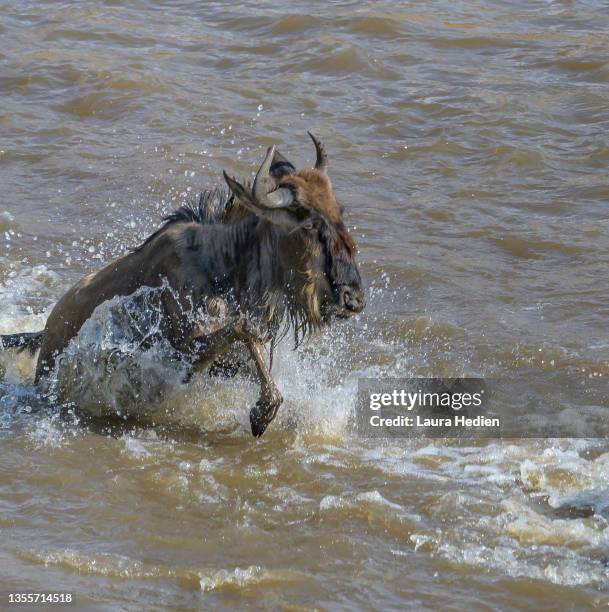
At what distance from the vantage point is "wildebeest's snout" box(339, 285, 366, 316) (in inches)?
249

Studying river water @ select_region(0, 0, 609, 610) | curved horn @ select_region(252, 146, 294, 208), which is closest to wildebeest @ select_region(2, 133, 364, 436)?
curved horn @ select_region(252, 146, 294, 208)

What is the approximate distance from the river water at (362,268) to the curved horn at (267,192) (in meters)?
1.36

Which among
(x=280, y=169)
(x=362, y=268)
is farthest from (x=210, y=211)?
(x=362, y=268)

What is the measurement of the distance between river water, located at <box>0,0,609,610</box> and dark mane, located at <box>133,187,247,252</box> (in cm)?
97

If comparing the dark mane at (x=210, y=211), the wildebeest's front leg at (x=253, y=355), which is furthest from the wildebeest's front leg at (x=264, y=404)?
the dark mane at (x=210, y=211)

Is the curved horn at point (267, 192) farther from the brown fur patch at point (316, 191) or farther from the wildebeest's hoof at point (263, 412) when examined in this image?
the wildebeest's hoof at point (263, 412)

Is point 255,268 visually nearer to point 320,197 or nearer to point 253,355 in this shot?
point 253,355

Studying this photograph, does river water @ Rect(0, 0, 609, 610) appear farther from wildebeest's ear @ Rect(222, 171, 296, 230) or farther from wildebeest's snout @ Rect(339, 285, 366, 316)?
wildebeest's ear @ Rect(222, 171, 296, 230)

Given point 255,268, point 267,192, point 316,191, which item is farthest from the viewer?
point 255,268

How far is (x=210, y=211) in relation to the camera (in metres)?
7.04

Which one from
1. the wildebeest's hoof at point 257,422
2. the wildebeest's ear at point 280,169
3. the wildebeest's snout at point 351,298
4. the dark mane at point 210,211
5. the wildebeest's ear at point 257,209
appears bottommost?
the wildebeest's hoof at point 257,422

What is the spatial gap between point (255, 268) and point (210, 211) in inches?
20.9

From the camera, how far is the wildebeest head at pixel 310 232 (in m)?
6.29

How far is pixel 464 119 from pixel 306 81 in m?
2.23
